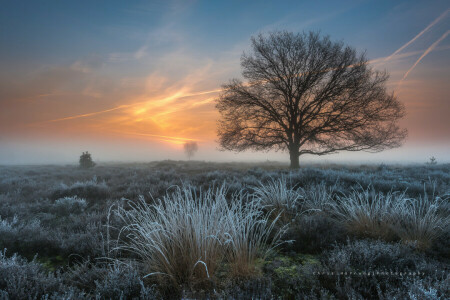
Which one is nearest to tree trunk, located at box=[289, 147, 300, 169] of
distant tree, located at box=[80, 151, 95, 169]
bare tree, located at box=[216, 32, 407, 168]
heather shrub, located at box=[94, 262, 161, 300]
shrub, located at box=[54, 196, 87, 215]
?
bare tree, located at box=[216, 32, 407, 168]

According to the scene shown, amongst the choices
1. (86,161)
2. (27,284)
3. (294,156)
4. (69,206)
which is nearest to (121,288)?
(27,284)

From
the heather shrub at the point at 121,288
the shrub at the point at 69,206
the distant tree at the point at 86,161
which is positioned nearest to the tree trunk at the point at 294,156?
the shrub at the point at 69,206

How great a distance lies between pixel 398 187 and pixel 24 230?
907cm

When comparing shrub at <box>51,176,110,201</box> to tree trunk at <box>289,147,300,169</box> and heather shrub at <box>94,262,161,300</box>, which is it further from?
tree trunk at <box>289,147,300,169</box>

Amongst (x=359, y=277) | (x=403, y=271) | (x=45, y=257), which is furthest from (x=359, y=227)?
(x=45, y=257)

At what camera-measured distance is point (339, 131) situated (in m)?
14.9

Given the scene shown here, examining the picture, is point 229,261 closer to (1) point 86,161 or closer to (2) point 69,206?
(2) point 69,206

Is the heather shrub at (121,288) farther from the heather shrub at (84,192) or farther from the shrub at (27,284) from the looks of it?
the heather shrub at (84,192)

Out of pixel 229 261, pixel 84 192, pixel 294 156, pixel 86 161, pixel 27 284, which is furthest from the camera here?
pixel 86 161

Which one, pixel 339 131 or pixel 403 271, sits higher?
pixel 339 131

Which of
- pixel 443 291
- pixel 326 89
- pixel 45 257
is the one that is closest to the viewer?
pixel 443 291

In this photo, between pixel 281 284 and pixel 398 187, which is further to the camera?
pixel 398 187

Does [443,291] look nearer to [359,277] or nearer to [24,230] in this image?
[359,277]

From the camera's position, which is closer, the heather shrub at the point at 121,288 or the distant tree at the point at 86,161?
the heather shrub at the point at 121,288
